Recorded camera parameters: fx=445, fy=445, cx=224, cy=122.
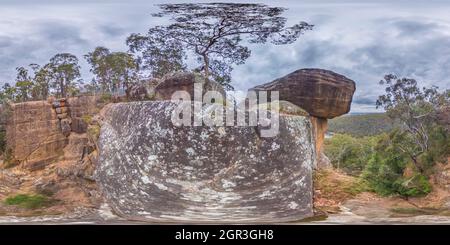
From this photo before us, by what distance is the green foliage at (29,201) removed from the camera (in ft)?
14.0

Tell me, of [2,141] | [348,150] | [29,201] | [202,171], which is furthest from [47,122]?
[348,150]

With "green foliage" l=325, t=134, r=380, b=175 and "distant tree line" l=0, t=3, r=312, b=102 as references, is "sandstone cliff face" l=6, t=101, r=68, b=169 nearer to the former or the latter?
"distant tree line" l=0, t=3, r=312, b=102

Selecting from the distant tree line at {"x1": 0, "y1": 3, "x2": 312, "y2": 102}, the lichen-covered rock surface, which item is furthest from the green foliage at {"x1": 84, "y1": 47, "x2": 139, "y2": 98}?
the lichen-covered rock surface

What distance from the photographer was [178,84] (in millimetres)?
7141

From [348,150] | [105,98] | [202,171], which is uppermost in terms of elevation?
[105,98]

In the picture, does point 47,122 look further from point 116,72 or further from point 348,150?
point 348,150

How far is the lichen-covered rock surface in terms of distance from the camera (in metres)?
3.75

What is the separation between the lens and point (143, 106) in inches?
173

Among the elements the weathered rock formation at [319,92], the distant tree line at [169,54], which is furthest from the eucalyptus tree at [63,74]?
the weathered rock formation at [319,92]

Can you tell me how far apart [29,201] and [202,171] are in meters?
1.79

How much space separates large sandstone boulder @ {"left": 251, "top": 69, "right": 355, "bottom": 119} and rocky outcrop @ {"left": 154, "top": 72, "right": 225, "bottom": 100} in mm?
2118

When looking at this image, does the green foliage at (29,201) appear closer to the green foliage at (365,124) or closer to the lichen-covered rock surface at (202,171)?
the lichen-covered rock surface at (202,171)

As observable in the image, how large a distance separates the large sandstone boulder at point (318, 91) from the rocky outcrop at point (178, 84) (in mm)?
2118
